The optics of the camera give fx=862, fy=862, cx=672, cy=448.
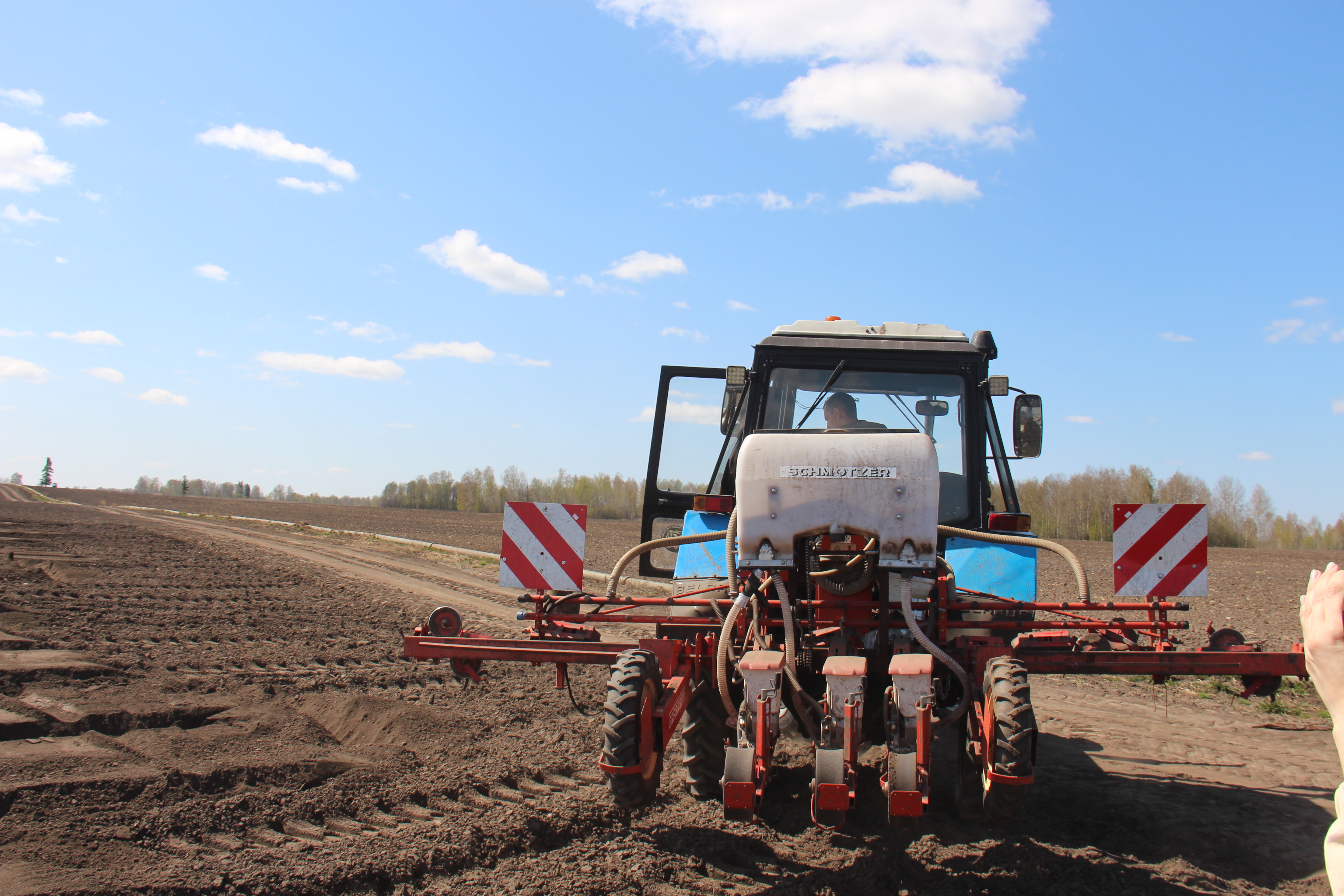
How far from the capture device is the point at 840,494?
12.4 feet

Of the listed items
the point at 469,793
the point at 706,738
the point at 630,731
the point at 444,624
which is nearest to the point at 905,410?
the point at 706,738

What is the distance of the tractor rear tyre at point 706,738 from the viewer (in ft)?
14.4

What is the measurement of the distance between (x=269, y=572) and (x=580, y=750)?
10.7m

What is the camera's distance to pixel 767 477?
386cm

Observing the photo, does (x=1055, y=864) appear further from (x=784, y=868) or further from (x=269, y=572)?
(x=269, y=572)

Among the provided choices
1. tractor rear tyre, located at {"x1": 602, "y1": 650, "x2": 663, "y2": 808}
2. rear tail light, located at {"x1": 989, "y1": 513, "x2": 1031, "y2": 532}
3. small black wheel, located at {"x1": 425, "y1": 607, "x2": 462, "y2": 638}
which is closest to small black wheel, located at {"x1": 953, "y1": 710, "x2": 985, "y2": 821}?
tractor rear tyre, located at {"x1": 602, "y1": 650, "x2": 663, "y2": 808}

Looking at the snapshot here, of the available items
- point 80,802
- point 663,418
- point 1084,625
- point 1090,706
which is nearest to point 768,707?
point 1084,625

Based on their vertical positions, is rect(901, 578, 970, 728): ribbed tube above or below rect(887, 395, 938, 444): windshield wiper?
below

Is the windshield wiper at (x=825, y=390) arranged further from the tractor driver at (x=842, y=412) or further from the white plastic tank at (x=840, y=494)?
the white plastic tank at (x=840, y=494)

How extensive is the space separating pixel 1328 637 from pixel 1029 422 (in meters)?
4.30

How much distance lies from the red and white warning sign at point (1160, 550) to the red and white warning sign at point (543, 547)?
10.3ft

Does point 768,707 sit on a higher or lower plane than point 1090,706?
higher

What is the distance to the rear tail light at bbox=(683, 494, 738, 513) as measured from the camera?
501 cm

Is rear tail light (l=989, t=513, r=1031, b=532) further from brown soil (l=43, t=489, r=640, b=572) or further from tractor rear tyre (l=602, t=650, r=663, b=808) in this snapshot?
brown soil (l=43, t=489, r=640, b=572)
